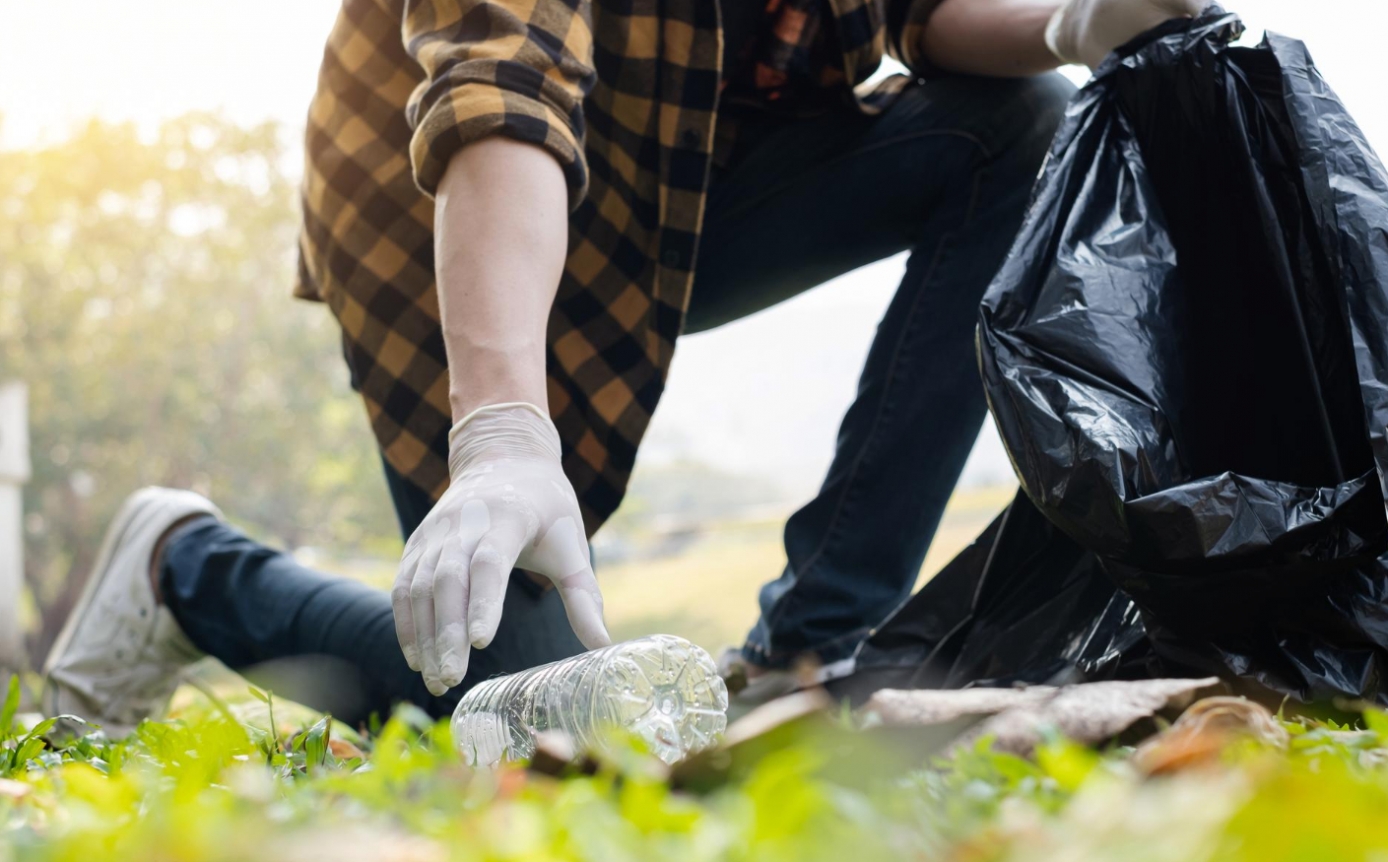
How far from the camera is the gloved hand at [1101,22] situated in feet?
3.57

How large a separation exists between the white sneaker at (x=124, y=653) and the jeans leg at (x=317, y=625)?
0.04m

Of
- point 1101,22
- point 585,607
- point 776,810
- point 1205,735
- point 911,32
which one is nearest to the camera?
point 776,810

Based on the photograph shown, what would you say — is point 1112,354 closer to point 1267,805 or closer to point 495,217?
point 495,217

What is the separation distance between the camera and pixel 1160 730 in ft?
1.76

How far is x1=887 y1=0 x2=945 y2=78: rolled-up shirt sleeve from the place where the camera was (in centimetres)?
141

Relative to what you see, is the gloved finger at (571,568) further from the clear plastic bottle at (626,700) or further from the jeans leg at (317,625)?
the jeans leg at (317,625)

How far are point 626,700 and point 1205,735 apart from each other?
0.42 m

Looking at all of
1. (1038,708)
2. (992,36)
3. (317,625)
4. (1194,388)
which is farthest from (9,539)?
(1038,708)

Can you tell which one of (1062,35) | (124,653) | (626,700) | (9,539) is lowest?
(9,539)

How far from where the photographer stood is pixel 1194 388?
98 centimetres

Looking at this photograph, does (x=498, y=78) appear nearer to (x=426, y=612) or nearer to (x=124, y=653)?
(x=426, y=612)

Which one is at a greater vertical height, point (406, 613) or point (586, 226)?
point (586, 226)

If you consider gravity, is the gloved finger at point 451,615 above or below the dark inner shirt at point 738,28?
below

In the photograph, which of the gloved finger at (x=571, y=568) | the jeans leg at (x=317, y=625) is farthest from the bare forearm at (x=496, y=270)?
the jeans leg at (x=317, y=625)
